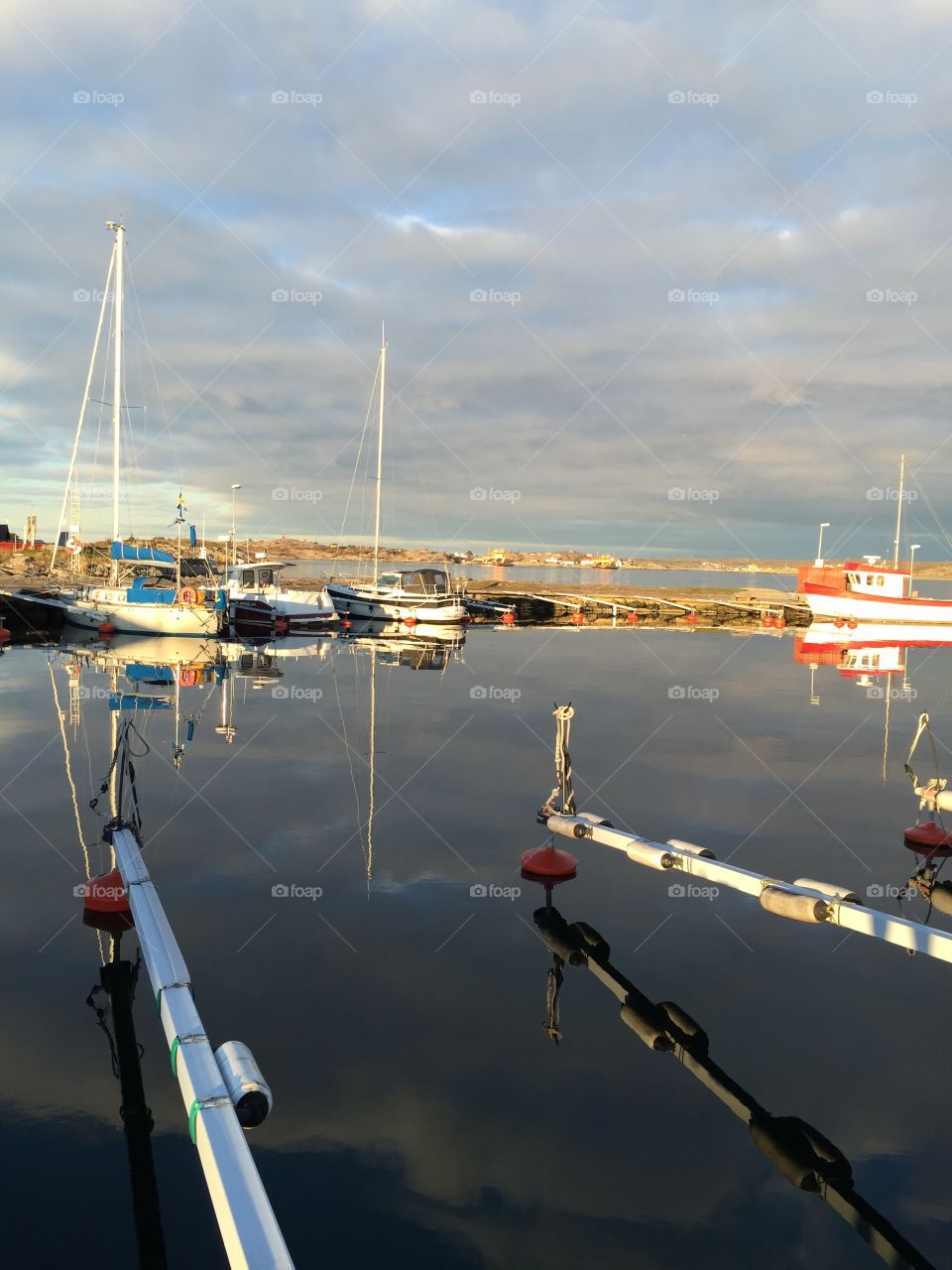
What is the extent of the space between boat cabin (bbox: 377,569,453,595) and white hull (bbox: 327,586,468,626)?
114 centimetres

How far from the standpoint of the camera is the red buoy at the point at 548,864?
1356 cm

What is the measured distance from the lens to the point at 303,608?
6038 centimetres

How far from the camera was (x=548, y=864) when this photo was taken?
13.6 metres

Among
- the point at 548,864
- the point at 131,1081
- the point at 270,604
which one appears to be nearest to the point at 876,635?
the point at 270,604

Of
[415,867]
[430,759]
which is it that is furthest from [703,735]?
[415,867]

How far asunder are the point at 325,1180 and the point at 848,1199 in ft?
13.7

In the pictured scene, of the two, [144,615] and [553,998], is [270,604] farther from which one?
[553,998]

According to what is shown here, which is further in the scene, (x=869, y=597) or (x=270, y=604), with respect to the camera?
(x=869, y=597)

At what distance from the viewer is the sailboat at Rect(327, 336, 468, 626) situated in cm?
6281

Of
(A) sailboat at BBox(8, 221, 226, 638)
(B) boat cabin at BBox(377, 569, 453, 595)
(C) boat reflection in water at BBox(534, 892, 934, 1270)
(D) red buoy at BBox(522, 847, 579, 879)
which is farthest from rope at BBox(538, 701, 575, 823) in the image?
(B) boat cabin at BBox(377, 569, 453, 595)

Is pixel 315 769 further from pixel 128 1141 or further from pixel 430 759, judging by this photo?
pixel 128 1141

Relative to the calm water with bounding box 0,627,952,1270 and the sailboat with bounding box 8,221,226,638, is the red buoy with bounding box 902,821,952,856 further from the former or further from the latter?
the sailboat with bounding box 8,221,226,638

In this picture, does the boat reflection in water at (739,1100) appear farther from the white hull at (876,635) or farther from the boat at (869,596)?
the boat at (869,596)

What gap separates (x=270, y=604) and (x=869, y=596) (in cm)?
5161
